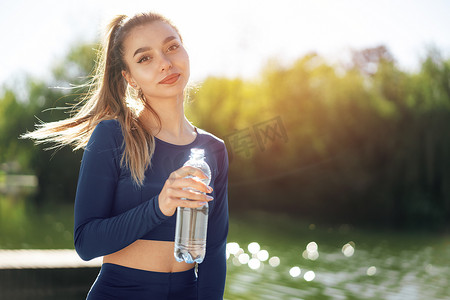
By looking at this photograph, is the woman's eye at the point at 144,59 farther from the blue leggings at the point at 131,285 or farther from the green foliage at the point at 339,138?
the green foliage at the point at 339,138

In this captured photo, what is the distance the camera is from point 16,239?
12.6 metres

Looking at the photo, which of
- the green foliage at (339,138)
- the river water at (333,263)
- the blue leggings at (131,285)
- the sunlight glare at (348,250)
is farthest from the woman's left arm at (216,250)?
the green foliage at (339,138)

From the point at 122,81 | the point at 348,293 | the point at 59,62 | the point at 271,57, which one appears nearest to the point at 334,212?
the point at 271,57

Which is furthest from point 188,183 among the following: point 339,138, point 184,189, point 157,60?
point 339,138

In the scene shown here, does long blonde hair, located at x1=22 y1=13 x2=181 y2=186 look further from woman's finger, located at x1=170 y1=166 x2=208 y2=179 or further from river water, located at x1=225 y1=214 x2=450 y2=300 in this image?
river water, located at x1=225 y1=214 x2=450 y2=300

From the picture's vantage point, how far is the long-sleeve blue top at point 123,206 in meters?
1.31

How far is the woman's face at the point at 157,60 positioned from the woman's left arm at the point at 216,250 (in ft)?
1.06

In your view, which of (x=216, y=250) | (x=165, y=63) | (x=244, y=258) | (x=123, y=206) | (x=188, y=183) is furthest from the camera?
(x=244, y=258)

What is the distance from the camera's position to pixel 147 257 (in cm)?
147

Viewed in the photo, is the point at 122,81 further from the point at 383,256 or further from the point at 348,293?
the point at 383,256

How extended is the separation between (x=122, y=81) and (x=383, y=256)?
39.7 ft

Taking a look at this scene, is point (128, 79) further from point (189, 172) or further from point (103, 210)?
point (189, 172)

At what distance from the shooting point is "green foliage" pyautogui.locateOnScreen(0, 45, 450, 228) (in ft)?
60.2

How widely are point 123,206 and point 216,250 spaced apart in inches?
14.8
